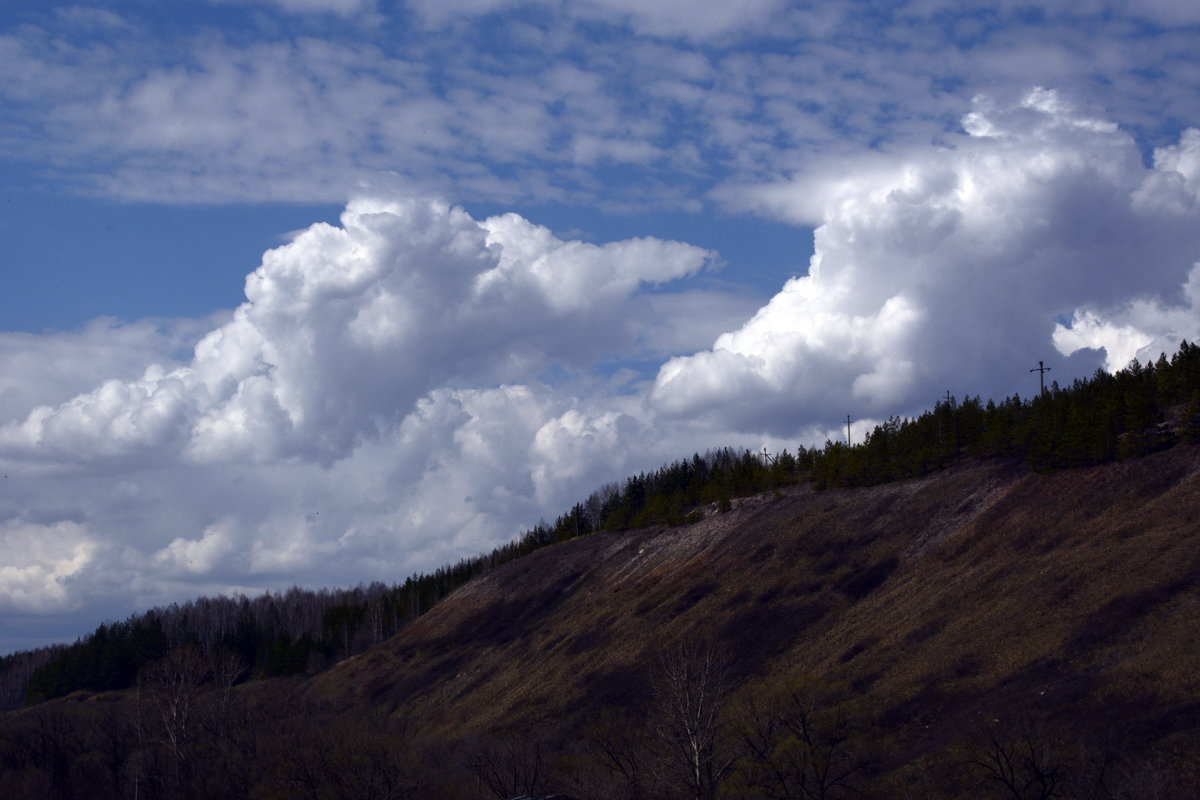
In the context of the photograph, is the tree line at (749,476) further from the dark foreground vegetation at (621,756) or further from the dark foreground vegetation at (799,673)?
the dark foreground vegetation at (621,756)

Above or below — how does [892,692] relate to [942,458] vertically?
below

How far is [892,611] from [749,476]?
2144 inches

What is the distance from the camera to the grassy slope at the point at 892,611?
50594 millimetres

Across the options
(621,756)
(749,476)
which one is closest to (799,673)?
(621,756)

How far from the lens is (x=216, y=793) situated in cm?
6444

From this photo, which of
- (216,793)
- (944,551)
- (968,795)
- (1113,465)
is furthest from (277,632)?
(968,795)

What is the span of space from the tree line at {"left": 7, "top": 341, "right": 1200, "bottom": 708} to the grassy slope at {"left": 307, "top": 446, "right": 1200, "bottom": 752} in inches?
106

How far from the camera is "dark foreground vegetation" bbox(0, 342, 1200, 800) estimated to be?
148 feet

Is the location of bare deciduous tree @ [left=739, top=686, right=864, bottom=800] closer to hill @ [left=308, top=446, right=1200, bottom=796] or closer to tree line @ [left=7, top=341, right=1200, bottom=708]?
hill @ [left=308, top=446, right=1200, bottom=796]

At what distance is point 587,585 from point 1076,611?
70784 mm

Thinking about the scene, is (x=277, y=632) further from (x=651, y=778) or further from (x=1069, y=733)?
(x=1069, y=733)

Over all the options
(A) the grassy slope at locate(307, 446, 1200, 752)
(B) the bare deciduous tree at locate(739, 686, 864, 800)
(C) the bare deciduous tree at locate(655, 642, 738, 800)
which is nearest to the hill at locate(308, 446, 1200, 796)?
(A) the grassy slope at locate(307, 446, 1200, 752)

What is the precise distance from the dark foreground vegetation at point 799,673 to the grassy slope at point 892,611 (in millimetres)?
316

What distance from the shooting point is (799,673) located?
70312mm
